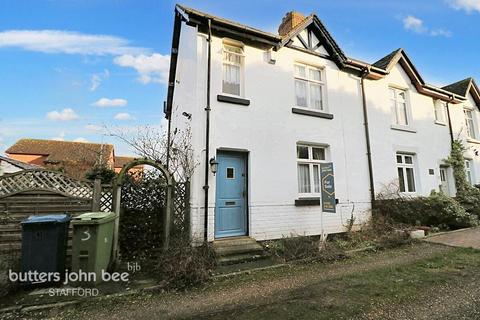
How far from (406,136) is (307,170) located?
5879mm

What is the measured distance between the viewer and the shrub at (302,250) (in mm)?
6735

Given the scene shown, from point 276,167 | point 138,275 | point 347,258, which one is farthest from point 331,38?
point 138,275

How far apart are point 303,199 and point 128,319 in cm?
590

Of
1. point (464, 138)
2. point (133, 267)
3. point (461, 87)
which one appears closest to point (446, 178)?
point (464, 138)

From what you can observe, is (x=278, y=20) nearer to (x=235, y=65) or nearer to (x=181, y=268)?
(x=235, y=65)

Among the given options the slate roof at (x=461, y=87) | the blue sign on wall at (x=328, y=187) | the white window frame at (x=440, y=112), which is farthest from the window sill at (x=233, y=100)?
the slate roof at (x=461, y=87)

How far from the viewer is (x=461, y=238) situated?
8680 mm

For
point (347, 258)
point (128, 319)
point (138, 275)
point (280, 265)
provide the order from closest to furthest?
point (128, 319) < point (138, 275) < point (280, 265) < point (347, 258)

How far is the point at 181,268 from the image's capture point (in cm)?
518

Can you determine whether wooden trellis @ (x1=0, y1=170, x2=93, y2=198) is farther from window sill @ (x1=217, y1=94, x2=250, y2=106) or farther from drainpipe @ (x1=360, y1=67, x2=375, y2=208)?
drainpipe @ (x1=360, y1=67, x2=375, y2=208)

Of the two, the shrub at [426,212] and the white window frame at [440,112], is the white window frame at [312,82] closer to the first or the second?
the shrub at [426,212]

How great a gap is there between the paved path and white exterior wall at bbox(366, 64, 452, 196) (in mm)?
2325

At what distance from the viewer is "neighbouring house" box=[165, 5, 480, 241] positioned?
7.56 meters

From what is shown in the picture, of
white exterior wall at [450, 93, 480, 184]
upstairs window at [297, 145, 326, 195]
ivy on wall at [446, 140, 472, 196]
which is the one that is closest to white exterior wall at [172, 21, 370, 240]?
upstairs window at [297, 145, 326, 195]
